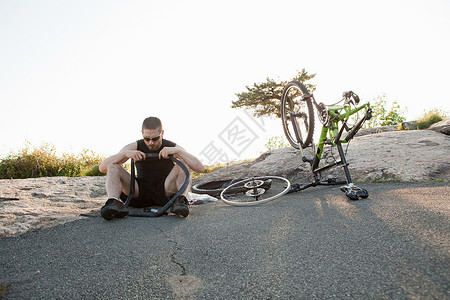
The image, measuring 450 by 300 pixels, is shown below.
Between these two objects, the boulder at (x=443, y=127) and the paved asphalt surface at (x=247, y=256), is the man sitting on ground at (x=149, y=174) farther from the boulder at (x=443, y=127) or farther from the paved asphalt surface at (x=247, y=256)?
the boulder at (x=443, y=127)

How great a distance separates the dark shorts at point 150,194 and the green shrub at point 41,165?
4.97 metres

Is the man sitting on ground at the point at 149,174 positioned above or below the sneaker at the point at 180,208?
above

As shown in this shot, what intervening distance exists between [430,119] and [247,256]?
399 inches

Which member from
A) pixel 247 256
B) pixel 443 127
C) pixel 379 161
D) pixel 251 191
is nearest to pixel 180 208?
pixel 247 256

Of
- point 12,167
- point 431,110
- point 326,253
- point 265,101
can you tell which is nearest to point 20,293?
point 326,253

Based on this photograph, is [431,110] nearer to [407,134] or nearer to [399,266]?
[407,134]

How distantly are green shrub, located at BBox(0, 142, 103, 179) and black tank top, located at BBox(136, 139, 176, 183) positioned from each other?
5.00 m

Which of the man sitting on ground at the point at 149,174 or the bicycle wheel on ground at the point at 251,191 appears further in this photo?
the bicycle wheel on ground at the point at 251,191

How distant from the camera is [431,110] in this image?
10.2 meters

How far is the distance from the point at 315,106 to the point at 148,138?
2.23 meters

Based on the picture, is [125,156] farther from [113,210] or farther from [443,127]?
[443,127]

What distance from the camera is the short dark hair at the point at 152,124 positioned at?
3451 mm

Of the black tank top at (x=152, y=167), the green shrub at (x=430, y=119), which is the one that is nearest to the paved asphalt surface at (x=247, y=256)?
the black tank top at (x=152, y=167)

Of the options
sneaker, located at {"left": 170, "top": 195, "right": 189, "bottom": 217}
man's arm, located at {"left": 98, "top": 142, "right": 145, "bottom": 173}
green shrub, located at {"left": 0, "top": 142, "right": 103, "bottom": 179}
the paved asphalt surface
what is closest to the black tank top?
man's arm, located at {"left": 98, "top": 142, "right": 145, "bottom": 173}
